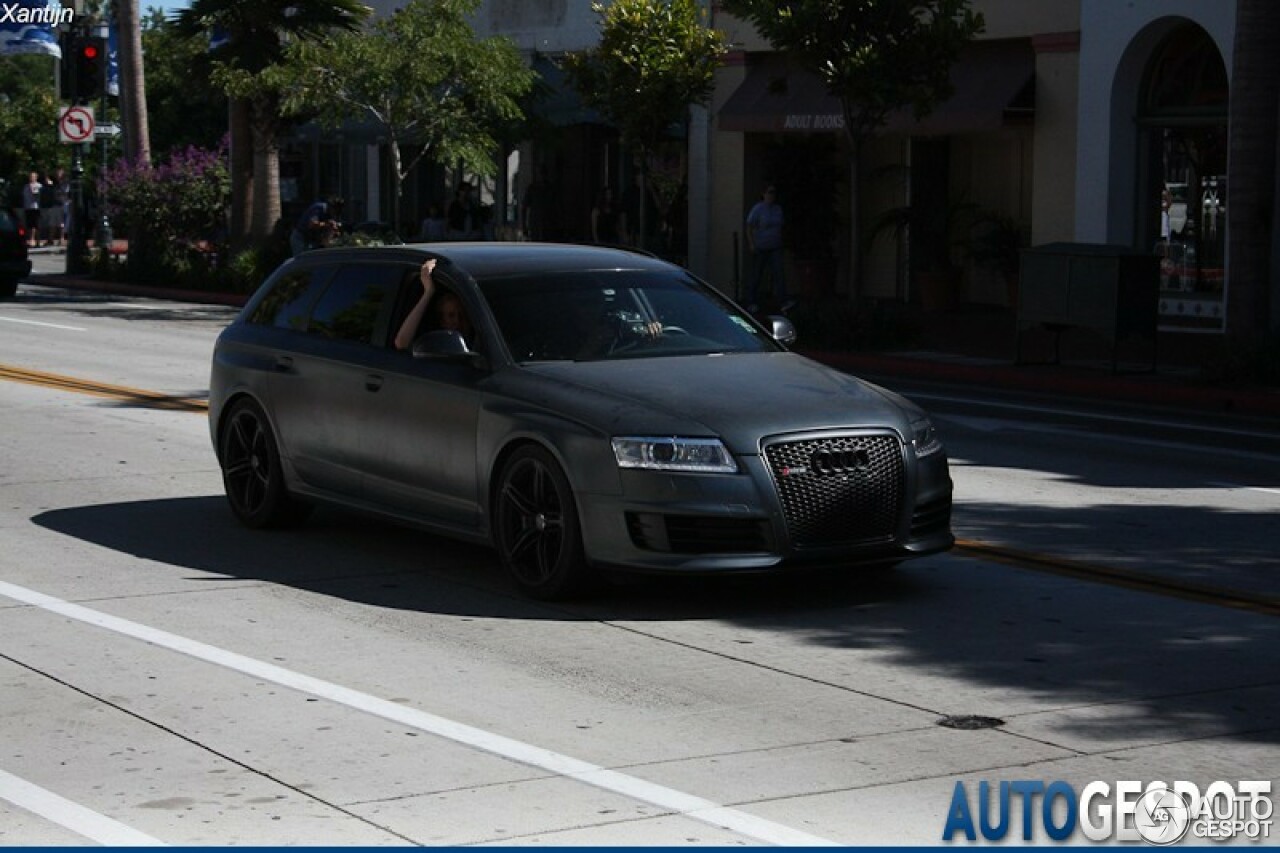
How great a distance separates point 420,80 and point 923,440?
79.6ft

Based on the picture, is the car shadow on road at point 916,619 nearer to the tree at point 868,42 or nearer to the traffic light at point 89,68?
the tree at point 868,42

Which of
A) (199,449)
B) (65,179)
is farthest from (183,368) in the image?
(65,179)

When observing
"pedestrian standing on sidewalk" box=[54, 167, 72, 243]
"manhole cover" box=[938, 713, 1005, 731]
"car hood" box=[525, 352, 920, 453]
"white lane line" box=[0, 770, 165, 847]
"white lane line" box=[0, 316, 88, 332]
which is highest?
"pedestrian standing on sidewalk" box=[54, 167, 72, 243]

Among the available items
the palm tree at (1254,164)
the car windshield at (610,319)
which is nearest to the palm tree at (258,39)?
the palm tree at (1254,164)

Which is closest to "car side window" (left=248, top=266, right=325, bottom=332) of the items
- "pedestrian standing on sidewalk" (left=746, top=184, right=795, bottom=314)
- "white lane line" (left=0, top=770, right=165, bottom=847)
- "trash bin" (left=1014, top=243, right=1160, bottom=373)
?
"white lane line" (left=0, top=770, right=165, bottom=847)

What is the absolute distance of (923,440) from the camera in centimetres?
1015

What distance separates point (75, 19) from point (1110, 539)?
35.9 metres

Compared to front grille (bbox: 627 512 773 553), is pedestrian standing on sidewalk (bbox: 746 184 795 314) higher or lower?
higher

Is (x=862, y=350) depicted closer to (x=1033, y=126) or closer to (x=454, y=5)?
(x=1033, y=126)

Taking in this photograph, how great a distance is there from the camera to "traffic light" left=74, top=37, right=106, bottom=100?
139 feet

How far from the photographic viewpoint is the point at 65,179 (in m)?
57.7

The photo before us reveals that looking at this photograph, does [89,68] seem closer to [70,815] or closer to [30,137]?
[30,137]

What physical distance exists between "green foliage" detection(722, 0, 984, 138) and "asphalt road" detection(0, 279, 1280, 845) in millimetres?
13220

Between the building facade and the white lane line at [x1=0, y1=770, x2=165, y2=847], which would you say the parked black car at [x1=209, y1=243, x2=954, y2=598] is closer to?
the white lane line at [x1=0, y1=770, x2=165, y2=847]
